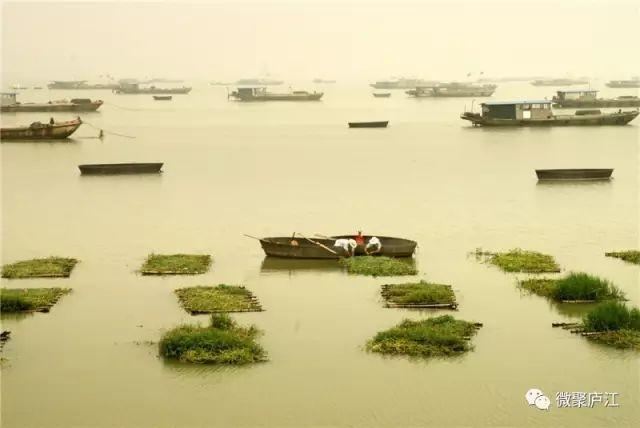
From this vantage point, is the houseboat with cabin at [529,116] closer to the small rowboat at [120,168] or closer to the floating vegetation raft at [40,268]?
the small rowboat at [120,168]

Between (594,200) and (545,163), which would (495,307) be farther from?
(545,163)

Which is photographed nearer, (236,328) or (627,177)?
(236,328)

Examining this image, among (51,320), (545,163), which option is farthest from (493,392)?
(545,163)

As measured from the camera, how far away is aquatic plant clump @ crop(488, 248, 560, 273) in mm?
22734

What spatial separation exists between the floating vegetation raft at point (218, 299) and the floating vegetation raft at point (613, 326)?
6.39 meters

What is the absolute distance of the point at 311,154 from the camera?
2221 inches

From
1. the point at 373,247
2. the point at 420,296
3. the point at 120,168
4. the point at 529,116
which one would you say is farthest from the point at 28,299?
the point at 529,116

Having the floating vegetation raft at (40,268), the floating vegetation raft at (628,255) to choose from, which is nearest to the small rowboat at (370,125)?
the floating vegetation raft at (628,255)

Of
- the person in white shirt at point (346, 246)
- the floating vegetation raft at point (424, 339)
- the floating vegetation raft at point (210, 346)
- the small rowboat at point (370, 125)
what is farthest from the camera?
the small rowboat at point (370, 125)

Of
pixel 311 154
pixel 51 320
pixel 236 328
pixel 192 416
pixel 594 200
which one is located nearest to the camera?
pixel 192 416

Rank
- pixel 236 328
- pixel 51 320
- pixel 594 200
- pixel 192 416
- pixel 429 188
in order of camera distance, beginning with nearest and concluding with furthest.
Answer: pixel 192 416
pixel 236 328
pixel 51 320
pixel 594 200
pixel 429 188

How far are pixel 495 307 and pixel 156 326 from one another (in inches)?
269

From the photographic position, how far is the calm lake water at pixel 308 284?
15.2 meters

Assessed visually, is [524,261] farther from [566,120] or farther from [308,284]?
[566,120]
